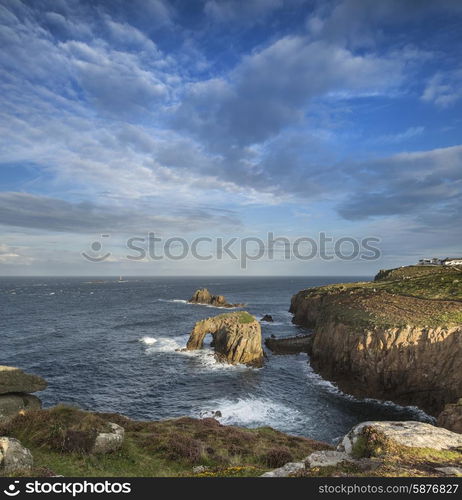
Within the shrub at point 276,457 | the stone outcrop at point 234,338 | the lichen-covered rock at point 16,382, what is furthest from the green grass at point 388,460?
the stone outcrop at point 234,338

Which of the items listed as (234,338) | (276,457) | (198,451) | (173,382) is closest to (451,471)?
(276,457)

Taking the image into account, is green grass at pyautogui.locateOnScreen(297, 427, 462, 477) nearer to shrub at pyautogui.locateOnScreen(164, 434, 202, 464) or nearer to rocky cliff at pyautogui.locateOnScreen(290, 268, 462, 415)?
A: shrub at pyautogui.locateOnScreen(164, 434, 202, 464)

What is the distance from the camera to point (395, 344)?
39.8 metres

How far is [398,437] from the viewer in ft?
51.0

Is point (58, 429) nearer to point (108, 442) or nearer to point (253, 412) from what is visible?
point (108, 442)

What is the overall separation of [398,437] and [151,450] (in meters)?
14.2

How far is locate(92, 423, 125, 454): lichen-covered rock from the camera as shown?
17.4m

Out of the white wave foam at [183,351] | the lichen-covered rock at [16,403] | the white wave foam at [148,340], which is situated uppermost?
the lichen-covered rock at [16,403]

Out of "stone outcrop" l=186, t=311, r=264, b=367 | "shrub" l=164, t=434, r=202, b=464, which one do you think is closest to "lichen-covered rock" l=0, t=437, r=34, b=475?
"shrub" l=164, t=434, r=202, b=464

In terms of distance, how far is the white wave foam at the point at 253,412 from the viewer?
111ft

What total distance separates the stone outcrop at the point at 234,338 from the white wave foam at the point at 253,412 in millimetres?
14311

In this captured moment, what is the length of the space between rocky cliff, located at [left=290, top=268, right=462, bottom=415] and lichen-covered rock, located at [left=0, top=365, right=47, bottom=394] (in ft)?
121

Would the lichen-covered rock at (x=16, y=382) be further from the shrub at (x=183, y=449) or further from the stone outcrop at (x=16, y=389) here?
the shrub at (x=183, y=449)
